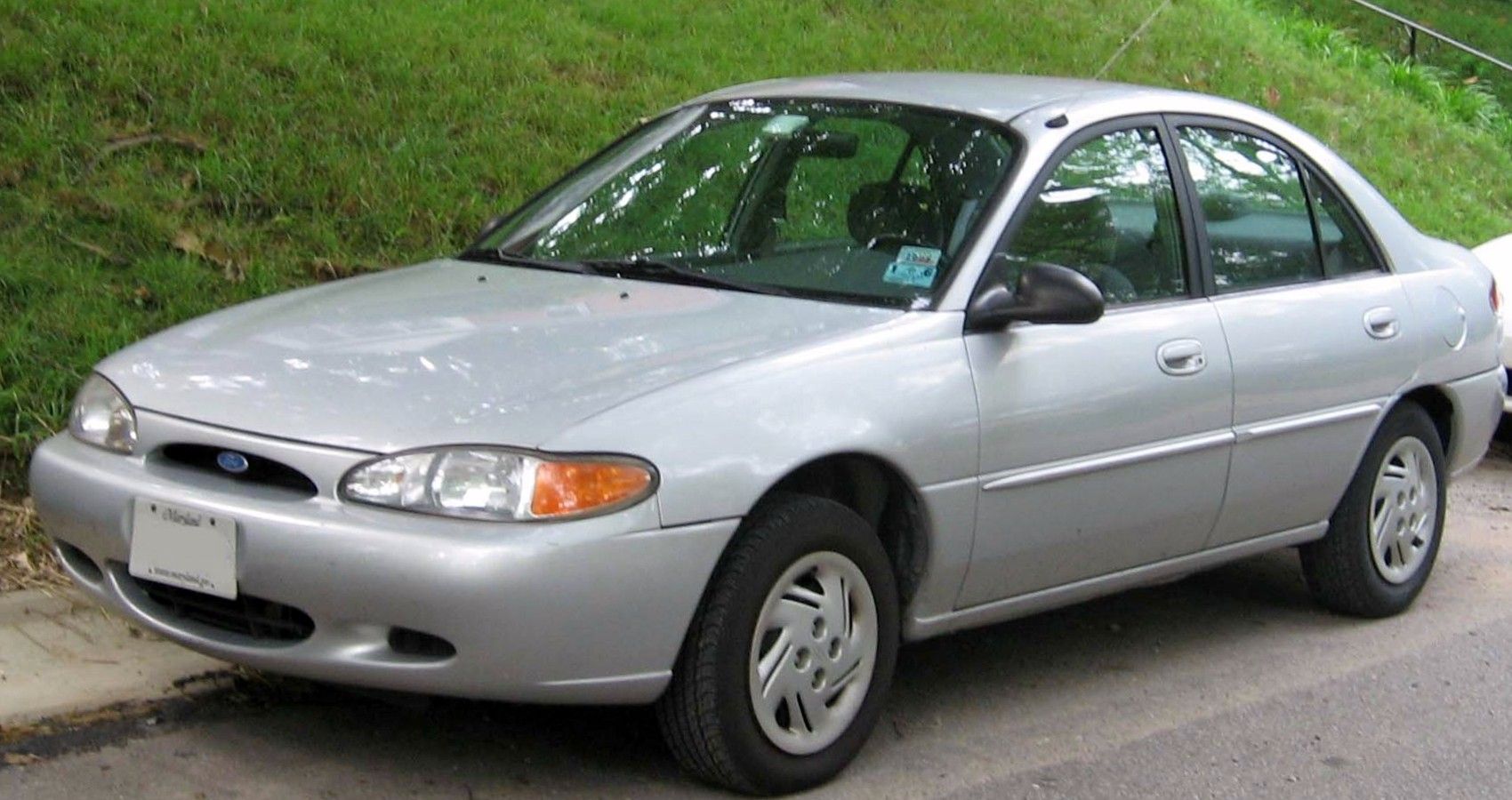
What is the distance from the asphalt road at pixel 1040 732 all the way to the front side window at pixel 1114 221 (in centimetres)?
108

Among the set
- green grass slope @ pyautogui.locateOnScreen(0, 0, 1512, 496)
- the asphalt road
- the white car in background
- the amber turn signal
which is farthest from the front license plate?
the white car in background

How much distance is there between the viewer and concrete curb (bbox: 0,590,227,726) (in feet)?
15.7

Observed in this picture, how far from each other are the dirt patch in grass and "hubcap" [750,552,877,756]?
2165mm

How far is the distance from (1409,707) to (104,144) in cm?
510

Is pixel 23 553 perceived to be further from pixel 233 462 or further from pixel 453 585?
pixel 453 585

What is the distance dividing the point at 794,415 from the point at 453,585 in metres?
0.85

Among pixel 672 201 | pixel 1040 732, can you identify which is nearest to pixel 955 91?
pixel 672 201

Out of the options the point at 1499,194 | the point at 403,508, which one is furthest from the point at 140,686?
the point at 1499,194

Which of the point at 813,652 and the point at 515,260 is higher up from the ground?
the point at 515,260

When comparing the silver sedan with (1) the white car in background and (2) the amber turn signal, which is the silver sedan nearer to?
(2) the amber turn signal

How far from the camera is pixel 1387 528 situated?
20.1 ft

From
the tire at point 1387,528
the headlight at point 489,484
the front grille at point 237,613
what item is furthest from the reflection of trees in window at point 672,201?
the tire at point 1387,528

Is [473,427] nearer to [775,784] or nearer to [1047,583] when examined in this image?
[775,784]

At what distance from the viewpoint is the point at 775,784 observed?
14.4ft
